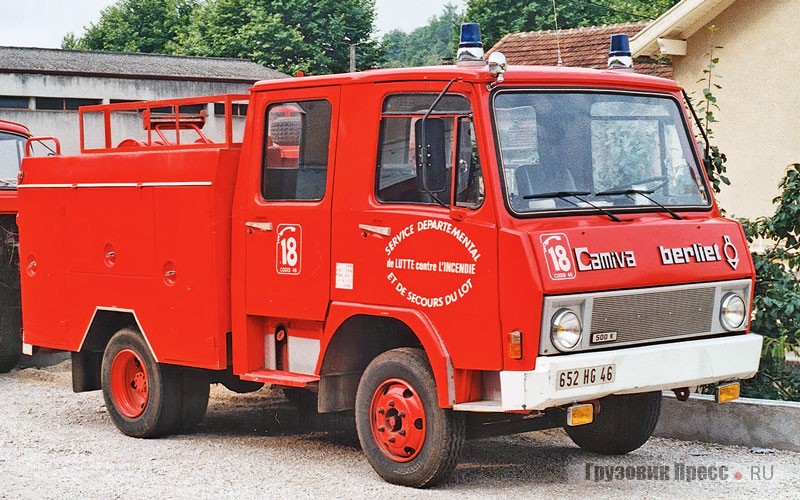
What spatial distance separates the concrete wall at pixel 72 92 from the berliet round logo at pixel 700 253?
87.3 feet

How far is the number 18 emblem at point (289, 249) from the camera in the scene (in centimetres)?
895

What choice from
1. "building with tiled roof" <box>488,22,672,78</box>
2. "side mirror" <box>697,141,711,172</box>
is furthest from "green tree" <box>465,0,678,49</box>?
"side mirror" <box>697,141,711,172</box>

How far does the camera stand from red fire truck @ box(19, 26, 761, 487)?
25.2 feet

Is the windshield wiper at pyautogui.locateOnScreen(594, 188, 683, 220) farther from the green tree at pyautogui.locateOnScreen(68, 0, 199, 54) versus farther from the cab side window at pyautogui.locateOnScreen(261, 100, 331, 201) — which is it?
the green tree at pyautogui.locateOnScreen(68, 0, 199, 54)

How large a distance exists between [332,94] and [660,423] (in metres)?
3.49

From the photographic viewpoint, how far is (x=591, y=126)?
8.28m

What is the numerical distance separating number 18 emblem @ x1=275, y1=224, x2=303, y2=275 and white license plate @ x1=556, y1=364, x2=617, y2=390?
224cm

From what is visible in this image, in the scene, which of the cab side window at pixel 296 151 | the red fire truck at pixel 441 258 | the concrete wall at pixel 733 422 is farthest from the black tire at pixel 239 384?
the concrete wall at pixel 733 422

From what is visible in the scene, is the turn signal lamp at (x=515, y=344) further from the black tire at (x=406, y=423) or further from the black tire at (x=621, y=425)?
the black tire at (x=621, y=425)

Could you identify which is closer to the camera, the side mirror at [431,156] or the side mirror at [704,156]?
the side mirror at [431,156]

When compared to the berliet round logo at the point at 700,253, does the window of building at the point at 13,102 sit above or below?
above

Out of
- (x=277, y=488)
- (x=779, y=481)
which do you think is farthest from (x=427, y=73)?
(x=779, y=481)

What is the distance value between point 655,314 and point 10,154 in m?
9.70

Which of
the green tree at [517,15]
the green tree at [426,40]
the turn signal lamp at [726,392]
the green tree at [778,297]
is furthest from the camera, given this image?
the green tree at [426,40]
